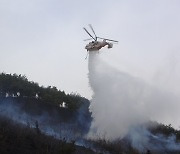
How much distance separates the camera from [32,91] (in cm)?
9588

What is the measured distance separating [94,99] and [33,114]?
19896 millimetres

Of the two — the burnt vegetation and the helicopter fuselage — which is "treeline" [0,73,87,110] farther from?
the helicopter fuselage

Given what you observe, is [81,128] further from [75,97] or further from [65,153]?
[65,153]

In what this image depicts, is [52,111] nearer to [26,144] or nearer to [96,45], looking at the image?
[96,45]

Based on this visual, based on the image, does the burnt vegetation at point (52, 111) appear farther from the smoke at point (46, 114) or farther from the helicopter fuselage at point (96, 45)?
the helicopter fuselage at point (96, 45)

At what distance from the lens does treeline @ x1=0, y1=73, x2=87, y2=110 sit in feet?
306

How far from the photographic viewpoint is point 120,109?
7350cm

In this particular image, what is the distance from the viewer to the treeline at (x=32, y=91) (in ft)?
306

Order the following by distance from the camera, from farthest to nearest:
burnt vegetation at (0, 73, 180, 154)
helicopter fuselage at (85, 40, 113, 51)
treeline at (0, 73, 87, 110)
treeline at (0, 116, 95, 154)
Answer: treeline at (0, 73, 87, 110) < helicopter fuselage at (85, 40, 113, 51) < burnt vegetation at (0, 73, 180, 154) < treeline at (0, 116, 95, 154)

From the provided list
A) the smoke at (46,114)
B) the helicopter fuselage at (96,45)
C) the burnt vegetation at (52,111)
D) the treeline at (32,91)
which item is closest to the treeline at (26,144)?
the burnt vegetation at (52,111)

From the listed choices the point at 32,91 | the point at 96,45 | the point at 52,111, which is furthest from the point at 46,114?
the point at 96,45

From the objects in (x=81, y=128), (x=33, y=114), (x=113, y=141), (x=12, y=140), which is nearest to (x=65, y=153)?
(x=12, y=140)

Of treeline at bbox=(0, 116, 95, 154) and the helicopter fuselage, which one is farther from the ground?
the helicopter fuselage

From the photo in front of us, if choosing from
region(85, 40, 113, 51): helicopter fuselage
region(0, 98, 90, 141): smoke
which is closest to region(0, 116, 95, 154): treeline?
region(85, 40, 113, 51): helicopter fuselage
